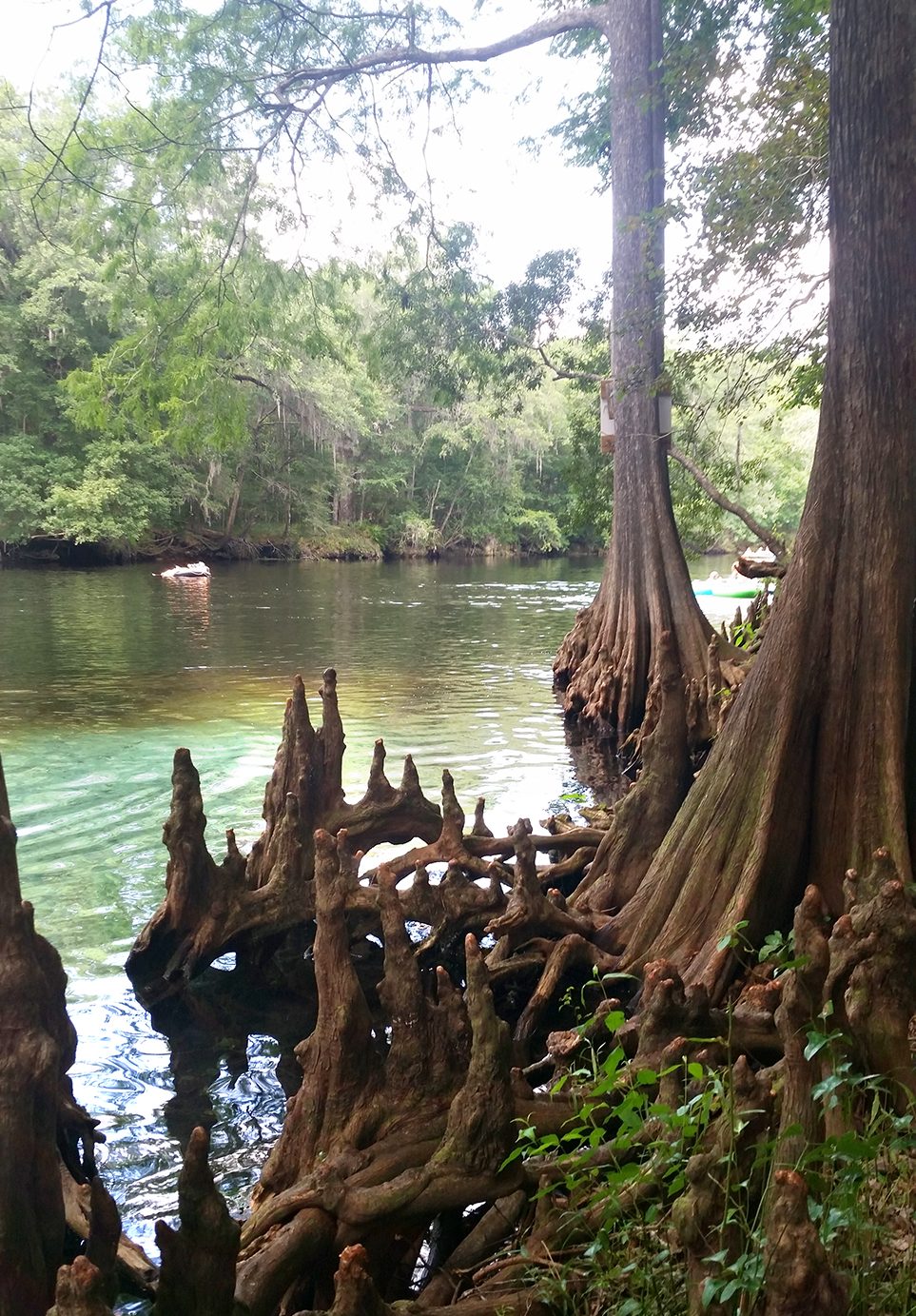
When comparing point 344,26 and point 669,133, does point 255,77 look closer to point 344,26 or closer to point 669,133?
point 344,26

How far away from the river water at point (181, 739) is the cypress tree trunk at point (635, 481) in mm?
961

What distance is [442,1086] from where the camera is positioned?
3.26 metres

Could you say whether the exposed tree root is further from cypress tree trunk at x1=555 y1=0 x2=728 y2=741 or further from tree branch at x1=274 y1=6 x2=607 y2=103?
tree branch at x1=274 y1=6 x2=607 y2=103

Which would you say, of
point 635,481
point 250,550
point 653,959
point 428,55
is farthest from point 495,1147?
point 250,550

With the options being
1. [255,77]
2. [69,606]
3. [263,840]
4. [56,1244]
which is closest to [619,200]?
[255,77]

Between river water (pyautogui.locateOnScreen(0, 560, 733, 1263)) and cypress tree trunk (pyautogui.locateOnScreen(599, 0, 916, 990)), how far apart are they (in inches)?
82.6

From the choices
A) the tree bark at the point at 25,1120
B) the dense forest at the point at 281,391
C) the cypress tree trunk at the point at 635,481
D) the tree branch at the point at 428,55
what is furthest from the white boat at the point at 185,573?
the tree bark at the point at 25,1120

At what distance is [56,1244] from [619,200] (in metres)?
12.0

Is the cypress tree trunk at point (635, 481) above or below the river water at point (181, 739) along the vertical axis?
above

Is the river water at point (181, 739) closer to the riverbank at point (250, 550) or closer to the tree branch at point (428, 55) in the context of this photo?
the tree branch at point (428, 55)

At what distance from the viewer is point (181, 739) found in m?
11.1

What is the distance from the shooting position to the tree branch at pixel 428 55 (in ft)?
44.2

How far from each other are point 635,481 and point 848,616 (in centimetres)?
755

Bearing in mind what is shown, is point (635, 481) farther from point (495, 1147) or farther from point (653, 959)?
point (495, 1147)
